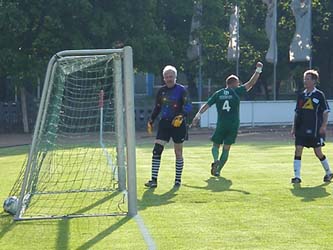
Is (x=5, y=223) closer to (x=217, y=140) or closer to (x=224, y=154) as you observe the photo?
(x=224, y=154)

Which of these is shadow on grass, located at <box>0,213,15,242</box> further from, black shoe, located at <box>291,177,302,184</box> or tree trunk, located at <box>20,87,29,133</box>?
tree trunk, located at <box>20,87,29,133</box>

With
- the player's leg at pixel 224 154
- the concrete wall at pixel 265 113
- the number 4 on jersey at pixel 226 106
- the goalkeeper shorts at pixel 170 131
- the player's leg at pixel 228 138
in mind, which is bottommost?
the concrete wall at pixel 265 113

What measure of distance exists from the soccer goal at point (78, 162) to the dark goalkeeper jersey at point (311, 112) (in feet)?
9.79

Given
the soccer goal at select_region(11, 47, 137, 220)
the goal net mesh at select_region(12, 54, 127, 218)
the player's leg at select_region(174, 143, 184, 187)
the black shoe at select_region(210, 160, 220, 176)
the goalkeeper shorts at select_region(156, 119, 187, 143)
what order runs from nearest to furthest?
the soccer goal at select_region(11, 47, 137, 220) → the goal net mesh at select_region(12, 54, 127, 218) → the goalkeeper shorts at select_region(156, 119, 187, 143) → the player's leg at select_region(174, 143, 184, 187) → the black shoe at select_region(210, 160, 220, 176)

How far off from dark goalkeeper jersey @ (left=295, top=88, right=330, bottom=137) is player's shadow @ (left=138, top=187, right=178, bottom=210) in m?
2.42

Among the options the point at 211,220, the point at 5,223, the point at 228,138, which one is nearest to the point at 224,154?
the point at 228,138

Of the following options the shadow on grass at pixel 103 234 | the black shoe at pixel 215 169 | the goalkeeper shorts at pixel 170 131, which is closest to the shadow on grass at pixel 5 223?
the shadow on grass at pixel 103 234

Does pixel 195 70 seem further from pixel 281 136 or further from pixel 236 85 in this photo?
pixel 236 85

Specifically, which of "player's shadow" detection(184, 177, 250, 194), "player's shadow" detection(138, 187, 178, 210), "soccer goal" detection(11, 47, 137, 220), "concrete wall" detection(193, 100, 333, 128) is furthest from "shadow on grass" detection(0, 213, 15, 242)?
"concrete wall" detection(193, 100, 333, 128)

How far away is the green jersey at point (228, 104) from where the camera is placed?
525 inches

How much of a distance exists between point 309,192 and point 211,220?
2806mm

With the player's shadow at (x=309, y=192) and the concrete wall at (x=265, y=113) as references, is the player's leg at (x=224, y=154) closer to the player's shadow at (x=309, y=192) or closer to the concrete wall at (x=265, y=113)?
the player's shadow at (x=309, y=192)

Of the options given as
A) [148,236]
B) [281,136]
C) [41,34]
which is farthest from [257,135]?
[148,236]

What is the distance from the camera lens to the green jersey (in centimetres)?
1334
